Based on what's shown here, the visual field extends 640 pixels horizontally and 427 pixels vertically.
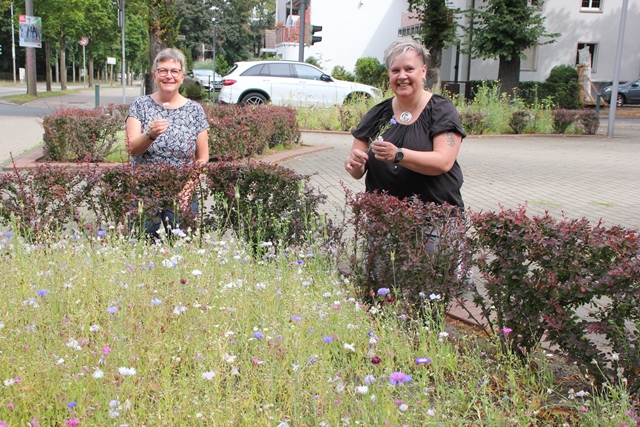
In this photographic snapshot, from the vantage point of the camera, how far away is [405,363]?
325cm

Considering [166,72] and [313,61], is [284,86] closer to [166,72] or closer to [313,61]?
[166,72]

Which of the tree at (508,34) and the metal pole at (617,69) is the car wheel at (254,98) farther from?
the tree at (508,34)

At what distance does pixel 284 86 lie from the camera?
2197cm

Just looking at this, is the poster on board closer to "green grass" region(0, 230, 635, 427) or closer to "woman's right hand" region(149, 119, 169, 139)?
"woman's right hand" region(149, 119, 169, 139)

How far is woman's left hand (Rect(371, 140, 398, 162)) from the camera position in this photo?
3.80 m

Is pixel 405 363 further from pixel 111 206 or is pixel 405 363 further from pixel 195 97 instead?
pixel 195 97

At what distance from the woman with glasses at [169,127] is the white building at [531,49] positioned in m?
33.9

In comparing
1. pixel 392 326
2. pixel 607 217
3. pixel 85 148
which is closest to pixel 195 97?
pixel 85 148

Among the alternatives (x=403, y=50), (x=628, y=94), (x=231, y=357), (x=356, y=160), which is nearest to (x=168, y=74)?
(x=356, y=160)

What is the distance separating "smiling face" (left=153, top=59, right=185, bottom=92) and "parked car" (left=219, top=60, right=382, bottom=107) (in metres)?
16.0

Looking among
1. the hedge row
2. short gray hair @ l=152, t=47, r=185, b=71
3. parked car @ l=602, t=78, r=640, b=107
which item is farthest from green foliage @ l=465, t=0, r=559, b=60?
short gray hair @ l=152, t=47, r=185, b=71

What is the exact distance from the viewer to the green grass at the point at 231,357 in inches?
103

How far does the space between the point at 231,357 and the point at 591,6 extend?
4086 cm

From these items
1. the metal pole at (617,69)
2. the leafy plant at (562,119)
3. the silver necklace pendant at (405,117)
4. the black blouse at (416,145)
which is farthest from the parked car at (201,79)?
the silver necklace pendant at (405,117)
